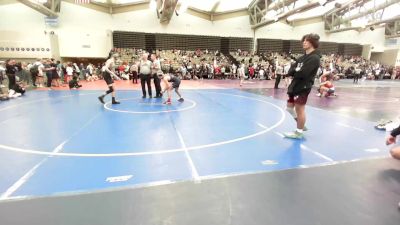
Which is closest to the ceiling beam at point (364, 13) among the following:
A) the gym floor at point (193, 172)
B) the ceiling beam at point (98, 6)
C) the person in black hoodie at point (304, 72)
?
the gym floor at point (193, 172)

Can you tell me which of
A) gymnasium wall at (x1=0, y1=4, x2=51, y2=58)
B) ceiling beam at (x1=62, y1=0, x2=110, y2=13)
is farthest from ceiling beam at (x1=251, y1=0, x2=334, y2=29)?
gymnasium wall at (x1=0, y1=4, x2=51, y2=58)

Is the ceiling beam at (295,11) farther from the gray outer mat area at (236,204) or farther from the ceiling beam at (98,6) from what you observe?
the gray outer mat area at (236,204)

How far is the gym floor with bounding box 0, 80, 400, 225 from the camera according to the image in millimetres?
2057

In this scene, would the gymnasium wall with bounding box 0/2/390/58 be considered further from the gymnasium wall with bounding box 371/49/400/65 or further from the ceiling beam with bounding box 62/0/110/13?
the gymnasium wall with bounding box 371/49/400/65

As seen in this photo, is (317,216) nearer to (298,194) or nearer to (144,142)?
(298,194)

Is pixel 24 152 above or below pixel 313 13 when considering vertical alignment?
below

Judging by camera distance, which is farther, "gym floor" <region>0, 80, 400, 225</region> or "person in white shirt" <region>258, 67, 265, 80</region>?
"person in white shirt" <region>258, 67, 265, 80</region>

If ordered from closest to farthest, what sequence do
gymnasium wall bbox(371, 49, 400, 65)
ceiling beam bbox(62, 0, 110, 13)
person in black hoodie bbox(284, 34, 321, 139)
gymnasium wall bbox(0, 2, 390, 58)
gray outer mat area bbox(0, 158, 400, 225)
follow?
gray outer mat area bbox(0, 158, 400, 225)
person in black hoodie bbox(284, 34, 321, 139)
gymnasium wall bbox(0, 2, 390, 58)
ceiling beam bbox(62, 0, 110, 13)
gymnasium wall bbox(371, 49, 400, 65)

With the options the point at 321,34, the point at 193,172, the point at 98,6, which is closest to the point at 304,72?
A: the point at 193,172

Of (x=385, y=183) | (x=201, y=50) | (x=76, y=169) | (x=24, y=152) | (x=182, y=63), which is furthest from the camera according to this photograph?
(x=201, y=50)

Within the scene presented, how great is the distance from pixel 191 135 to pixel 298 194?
231 centimetres

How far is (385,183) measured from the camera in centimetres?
255

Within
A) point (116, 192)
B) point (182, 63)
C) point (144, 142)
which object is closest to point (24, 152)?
point (144, 142)

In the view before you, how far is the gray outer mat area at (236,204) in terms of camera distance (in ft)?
6.44
